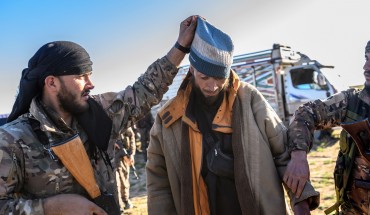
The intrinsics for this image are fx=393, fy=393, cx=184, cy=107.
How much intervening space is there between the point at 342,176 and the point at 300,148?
75 centimetres

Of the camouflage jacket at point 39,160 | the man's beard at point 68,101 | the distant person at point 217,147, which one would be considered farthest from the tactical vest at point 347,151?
the man's beard at point 68,101

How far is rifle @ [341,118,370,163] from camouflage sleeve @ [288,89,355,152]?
17 cm

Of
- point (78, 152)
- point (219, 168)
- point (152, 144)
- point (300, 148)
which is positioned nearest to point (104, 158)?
point (78, 152)

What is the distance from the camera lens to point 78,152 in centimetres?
204

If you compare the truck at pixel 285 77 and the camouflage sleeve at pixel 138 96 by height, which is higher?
the camouflage sleeve at pixel 138 96

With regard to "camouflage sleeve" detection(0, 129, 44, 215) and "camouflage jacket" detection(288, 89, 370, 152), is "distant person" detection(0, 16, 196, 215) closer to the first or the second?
"camouflage sleeve" detection(0, 129, 44, 215)

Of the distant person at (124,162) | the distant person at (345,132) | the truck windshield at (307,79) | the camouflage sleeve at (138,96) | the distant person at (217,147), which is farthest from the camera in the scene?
the truck windshield at (307,79)

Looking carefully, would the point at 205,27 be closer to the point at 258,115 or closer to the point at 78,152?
the point at 258,115

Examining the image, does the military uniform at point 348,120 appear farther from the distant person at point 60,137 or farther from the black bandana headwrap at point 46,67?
→ the black bandana headwrap at point 46,67

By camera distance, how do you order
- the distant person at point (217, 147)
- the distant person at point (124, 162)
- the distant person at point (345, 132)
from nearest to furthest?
the distant person at point (217, 147)
the distant person at point (345, 132)
the distant person at point (124, 162)

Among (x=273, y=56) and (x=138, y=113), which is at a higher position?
(x=138, y=113)

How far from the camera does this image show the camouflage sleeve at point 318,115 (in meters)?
2.53

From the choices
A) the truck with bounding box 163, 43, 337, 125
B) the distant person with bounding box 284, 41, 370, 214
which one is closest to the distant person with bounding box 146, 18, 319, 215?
the distant person with bounding box 284, 41, 370, 214

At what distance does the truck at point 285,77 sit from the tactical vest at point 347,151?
1127 cm
